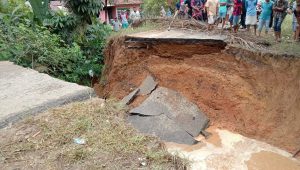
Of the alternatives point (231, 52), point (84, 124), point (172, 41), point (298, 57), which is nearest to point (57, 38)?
point (172, 41)

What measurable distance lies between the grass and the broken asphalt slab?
3490 mm

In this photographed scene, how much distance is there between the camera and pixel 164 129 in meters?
6.29

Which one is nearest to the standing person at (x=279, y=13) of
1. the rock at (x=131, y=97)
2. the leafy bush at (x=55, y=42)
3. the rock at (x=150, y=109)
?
the rock at (x=150, y=109)

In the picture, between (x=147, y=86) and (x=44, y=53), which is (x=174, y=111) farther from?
(x=44, y=53)

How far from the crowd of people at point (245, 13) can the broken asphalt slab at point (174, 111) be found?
2.16 metres

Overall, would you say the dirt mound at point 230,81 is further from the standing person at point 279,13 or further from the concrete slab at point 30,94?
the concrete slab at point 30,94

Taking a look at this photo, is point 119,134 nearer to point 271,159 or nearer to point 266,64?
point 271,159

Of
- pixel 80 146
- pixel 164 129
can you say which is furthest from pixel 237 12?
pixel 80 146

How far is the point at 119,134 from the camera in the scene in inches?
98.2

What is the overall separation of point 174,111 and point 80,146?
457cm

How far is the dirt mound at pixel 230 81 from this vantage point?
6.14m

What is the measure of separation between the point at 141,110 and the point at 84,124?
156 inches

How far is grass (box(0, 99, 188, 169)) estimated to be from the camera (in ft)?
7.14

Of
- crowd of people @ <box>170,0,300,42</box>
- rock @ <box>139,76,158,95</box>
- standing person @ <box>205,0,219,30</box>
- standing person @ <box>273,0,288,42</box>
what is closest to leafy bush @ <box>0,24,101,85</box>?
rock @ <box>139,76,158,95</box>
